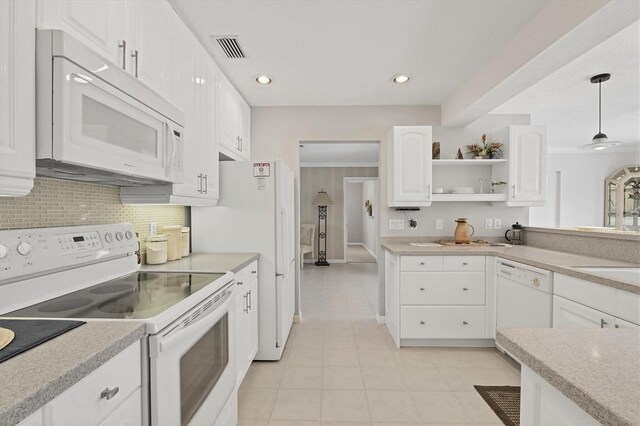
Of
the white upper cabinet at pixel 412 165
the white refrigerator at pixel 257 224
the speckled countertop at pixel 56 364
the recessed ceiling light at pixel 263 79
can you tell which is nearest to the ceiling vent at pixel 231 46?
the recessed ceiling light at pixel 263 79

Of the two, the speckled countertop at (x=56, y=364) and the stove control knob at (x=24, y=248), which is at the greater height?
the stove control knob at (x=24, y=248)

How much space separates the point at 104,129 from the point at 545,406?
1543 millimetres

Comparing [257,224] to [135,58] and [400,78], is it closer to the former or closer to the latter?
[135,58]

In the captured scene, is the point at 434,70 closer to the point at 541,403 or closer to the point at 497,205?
the point at 497,205

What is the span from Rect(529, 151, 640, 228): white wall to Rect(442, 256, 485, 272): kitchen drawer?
483 cm

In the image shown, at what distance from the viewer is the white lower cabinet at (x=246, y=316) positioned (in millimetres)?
2014

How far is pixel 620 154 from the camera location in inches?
241

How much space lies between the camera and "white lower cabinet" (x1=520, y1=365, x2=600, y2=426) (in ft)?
1.93

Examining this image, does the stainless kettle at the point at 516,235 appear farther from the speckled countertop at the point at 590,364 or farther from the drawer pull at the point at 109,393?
the drawer pull at the point at 109,393

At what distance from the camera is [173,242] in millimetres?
2160

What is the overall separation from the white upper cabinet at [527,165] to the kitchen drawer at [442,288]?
0.97 metres

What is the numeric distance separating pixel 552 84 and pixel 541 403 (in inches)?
127

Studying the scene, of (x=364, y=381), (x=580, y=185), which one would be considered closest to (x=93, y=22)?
(x=364, y=381)

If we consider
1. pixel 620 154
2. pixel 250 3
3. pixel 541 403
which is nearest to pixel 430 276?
pixel 541 403
